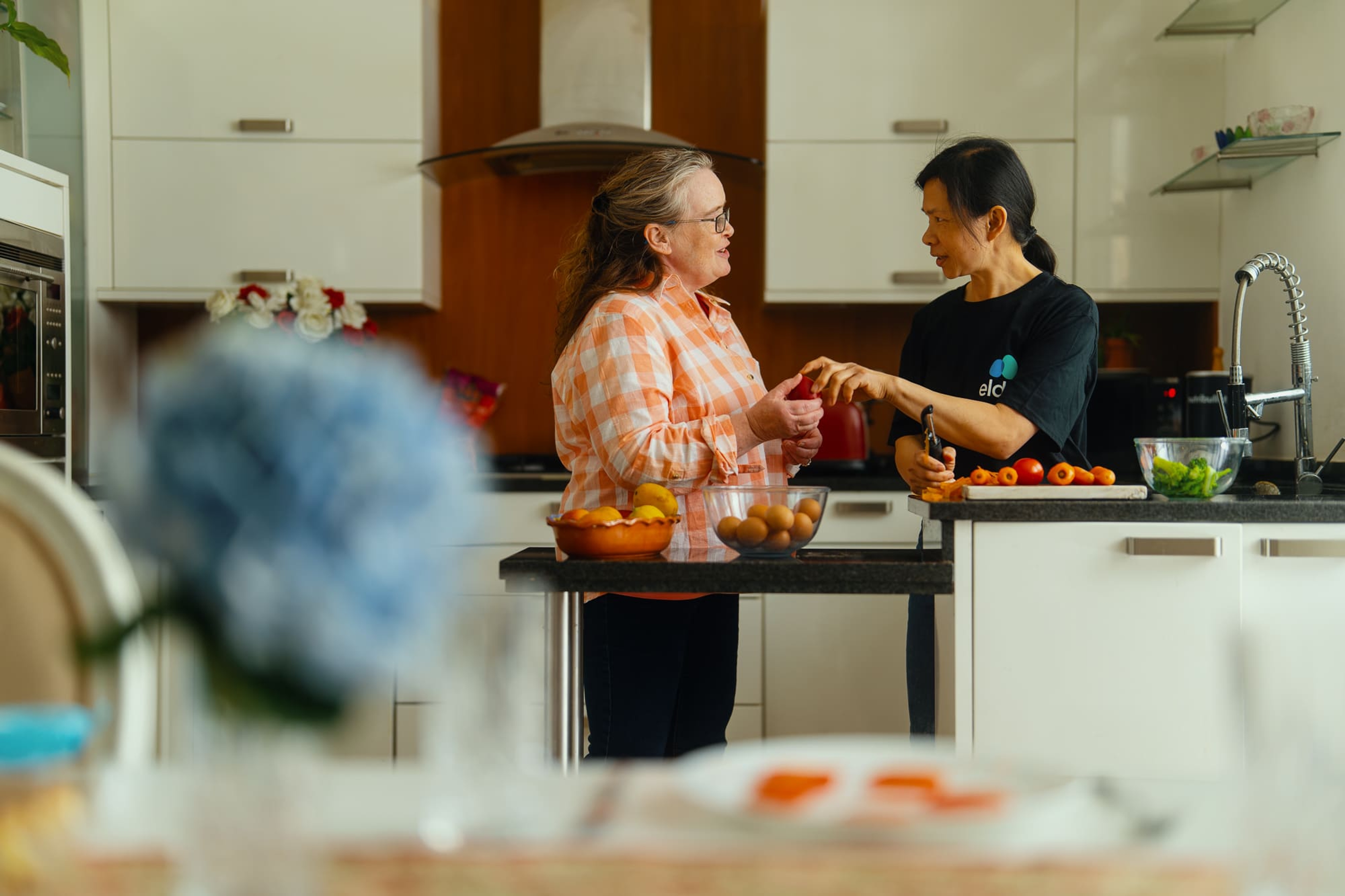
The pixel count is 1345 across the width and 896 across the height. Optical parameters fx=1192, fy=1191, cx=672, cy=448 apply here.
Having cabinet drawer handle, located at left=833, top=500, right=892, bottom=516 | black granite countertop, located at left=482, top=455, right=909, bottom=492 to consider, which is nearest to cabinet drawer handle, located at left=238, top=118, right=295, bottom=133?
black granite countertop, located at left=482, top=455, right=909, bottom=492

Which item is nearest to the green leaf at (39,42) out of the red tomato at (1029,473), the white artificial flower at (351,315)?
the white artificial flower at (351,315)

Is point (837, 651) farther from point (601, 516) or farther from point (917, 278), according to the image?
point (601, 516)

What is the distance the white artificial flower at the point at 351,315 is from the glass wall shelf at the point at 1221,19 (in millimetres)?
2299

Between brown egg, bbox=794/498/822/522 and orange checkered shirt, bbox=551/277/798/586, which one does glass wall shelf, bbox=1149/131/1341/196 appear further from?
brown egg, bbox=794/498/822/522

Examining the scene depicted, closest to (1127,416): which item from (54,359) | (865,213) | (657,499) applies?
(865,213)

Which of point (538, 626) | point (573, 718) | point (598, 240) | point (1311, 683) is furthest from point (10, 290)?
point (1311, 683)

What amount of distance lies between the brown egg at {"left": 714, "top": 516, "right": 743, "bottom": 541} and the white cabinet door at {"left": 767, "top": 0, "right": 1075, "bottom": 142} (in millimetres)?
1936

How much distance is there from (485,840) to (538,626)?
0.11m

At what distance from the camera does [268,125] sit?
10.9 ft

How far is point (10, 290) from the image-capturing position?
2.68 m

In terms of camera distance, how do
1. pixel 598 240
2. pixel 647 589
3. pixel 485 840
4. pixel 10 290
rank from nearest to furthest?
pixel 485 840 → pixel 647 589 → pixel 598 240 → pixel 10 290

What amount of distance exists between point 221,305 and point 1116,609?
2.40m

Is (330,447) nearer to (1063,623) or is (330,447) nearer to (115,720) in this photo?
(115,720)

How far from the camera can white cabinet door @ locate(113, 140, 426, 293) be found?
11.0 ft
